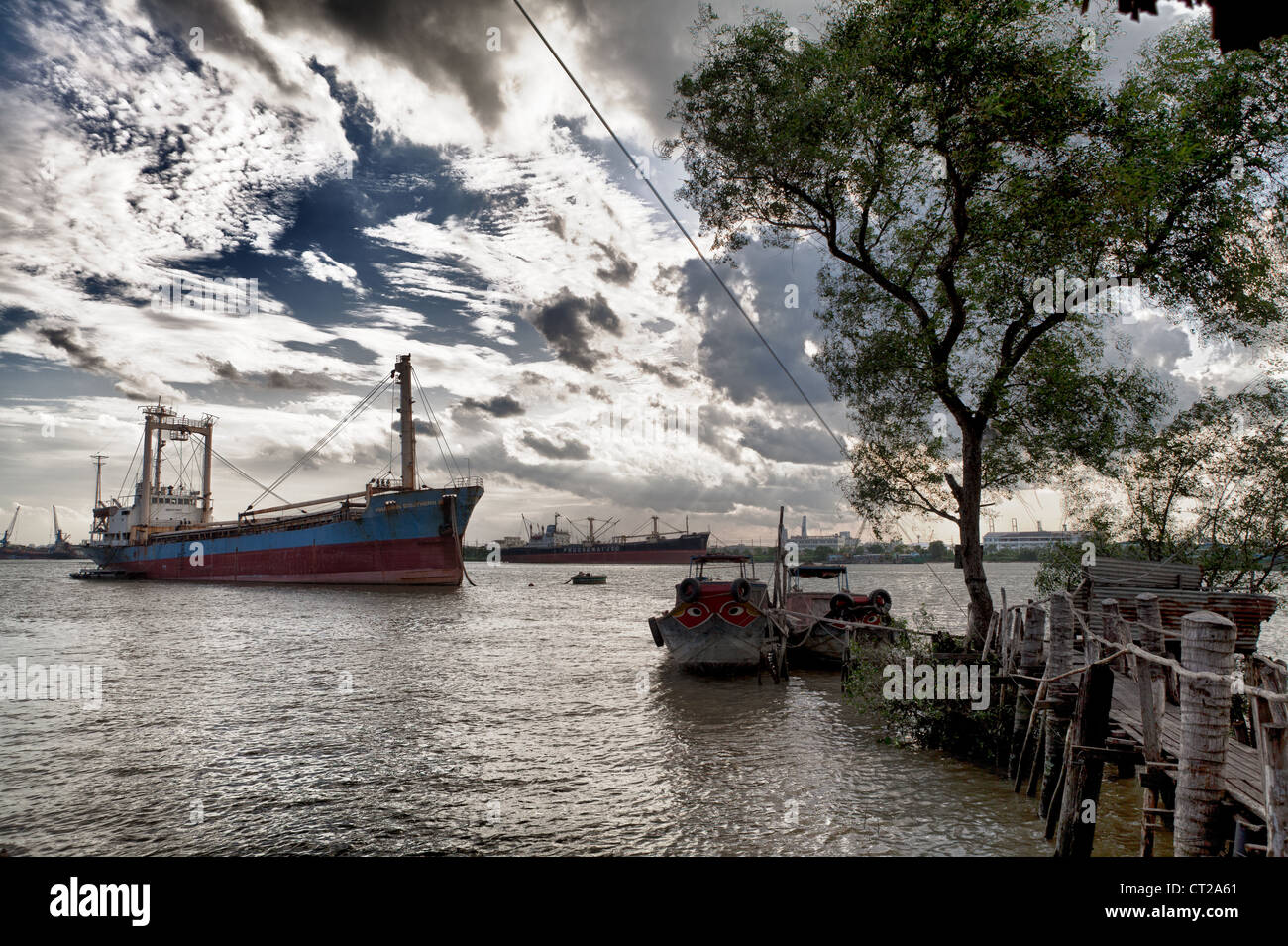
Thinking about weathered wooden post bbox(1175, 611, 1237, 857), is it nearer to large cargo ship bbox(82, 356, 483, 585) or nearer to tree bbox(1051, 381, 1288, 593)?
tree bbox(1051, 381, 1288, 593)

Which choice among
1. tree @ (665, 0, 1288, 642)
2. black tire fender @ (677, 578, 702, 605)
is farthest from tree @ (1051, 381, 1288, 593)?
black tire fender @ (677, 578, 702, 605)

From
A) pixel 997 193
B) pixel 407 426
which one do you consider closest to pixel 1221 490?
pixel 997 193

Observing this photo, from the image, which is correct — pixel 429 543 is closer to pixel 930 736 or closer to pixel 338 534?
pixel 338 534

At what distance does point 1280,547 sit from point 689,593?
13691 millimetres

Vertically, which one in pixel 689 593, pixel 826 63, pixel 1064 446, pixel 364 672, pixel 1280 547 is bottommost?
pixel 364 672

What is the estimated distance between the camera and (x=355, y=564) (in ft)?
174

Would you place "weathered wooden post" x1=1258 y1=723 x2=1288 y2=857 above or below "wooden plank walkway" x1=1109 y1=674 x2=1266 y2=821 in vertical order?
above

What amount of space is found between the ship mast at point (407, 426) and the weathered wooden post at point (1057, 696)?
49.6 metres

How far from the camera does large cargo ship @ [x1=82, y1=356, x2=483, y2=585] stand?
5094cm

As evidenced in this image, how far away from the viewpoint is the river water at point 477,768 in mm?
8250

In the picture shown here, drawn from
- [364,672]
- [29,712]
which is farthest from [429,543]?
[29,712]

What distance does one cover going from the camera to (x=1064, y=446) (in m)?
13.4

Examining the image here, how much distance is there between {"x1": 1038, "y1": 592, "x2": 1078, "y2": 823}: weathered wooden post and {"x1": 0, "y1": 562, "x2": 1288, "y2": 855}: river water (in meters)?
0.63

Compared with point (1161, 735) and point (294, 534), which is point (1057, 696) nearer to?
point (1161, 735)
